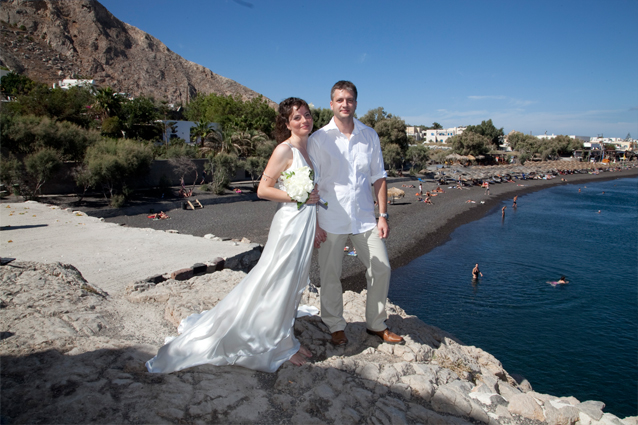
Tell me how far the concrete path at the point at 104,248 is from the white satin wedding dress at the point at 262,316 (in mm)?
4198

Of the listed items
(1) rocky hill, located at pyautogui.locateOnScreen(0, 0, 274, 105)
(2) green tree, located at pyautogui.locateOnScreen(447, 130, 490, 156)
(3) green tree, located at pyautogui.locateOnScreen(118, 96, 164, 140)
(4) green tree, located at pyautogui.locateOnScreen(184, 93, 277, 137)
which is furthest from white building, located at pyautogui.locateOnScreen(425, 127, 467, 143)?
(3) green tree, located at pyautogui.locateOnScreen(118, 96, 164, 140)

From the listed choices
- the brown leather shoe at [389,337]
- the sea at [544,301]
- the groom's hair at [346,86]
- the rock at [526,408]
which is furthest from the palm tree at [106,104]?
the rock at [526,408]

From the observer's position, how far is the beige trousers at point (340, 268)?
3346 mm

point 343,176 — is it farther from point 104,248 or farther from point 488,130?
point 488,130

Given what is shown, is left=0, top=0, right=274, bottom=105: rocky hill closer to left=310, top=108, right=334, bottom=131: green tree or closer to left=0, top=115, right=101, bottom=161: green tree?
left=310, top=108, right=334, bottom=131: green tree

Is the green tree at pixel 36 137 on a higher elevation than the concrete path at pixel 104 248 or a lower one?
higher

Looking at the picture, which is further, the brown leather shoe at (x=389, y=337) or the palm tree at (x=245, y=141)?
the palm tree at (x=245, y=141)

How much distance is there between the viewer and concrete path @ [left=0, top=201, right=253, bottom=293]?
25.2 feet

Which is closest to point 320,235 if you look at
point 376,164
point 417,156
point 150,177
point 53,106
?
point 376,164

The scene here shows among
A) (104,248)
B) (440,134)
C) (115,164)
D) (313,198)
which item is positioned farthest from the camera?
(440,134)

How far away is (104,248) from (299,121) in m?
8.18

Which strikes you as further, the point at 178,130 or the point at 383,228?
the point at 178,130

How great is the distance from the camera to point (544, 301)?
12938 millimetres

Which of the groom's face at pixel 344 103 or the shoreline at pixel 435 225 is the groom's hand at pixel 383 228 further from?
the shoreline at pixel 435 225
